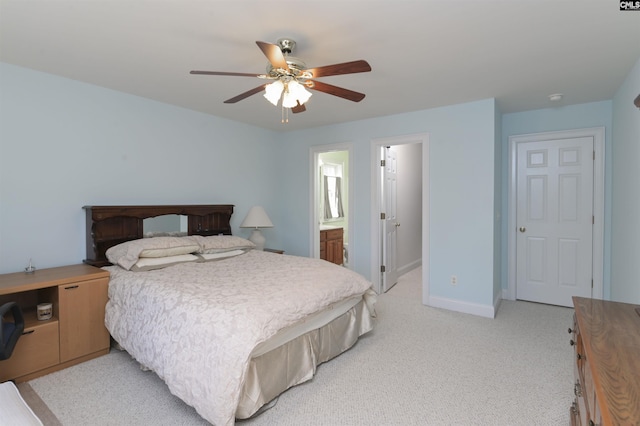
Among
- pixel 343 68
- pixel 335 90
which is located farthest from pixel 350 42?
pixel 343 68

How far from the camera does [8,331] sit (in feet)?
6.43

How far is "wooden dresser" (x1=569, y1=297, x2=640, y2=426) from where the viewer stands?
0.87 metres

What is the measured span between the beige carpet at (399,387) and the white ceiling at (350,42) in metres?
2.38

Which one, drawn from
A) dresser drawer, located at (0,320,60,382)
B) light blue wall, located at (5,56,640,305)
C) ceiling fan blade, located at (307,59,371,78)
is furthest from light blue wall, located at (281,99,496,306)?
dresser drawer, located at (0,320,60,382)

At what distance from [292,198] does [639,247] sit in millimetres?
3951

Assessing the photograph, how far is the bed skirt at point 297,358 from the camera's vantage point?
191cm

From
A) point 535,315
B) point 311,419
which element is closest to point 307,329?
point 311,419

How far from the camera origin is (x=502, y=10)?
1.85m

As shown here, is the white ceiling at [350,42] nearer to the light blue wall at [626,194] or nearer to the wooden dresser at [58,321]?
the light blue wall at [626,194]

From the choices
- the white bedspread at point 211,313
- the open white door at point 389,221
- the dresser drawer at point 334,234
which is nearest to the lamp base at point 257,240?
the white bedspread at point 211,313

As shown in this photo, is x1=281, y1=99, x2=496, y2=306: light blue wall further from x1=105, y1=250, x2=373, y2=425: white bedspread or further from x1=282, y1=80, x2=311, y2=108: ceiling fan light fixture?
x1=282, y1=80, x2=311, y2=108: ceiling fan light fixture

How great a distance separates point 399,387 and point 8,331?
2510 mm

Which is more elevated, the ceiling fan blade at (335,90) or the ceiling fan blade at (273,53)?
the ceiling fan blade at (273,53)

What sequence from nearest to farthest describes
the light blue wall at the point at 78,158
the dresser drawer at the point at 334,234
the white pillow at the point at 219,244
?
the light blue wall at the point at 78,158, the white pillow at the point at 219,244, the dresser drawer at the point at 334,234
